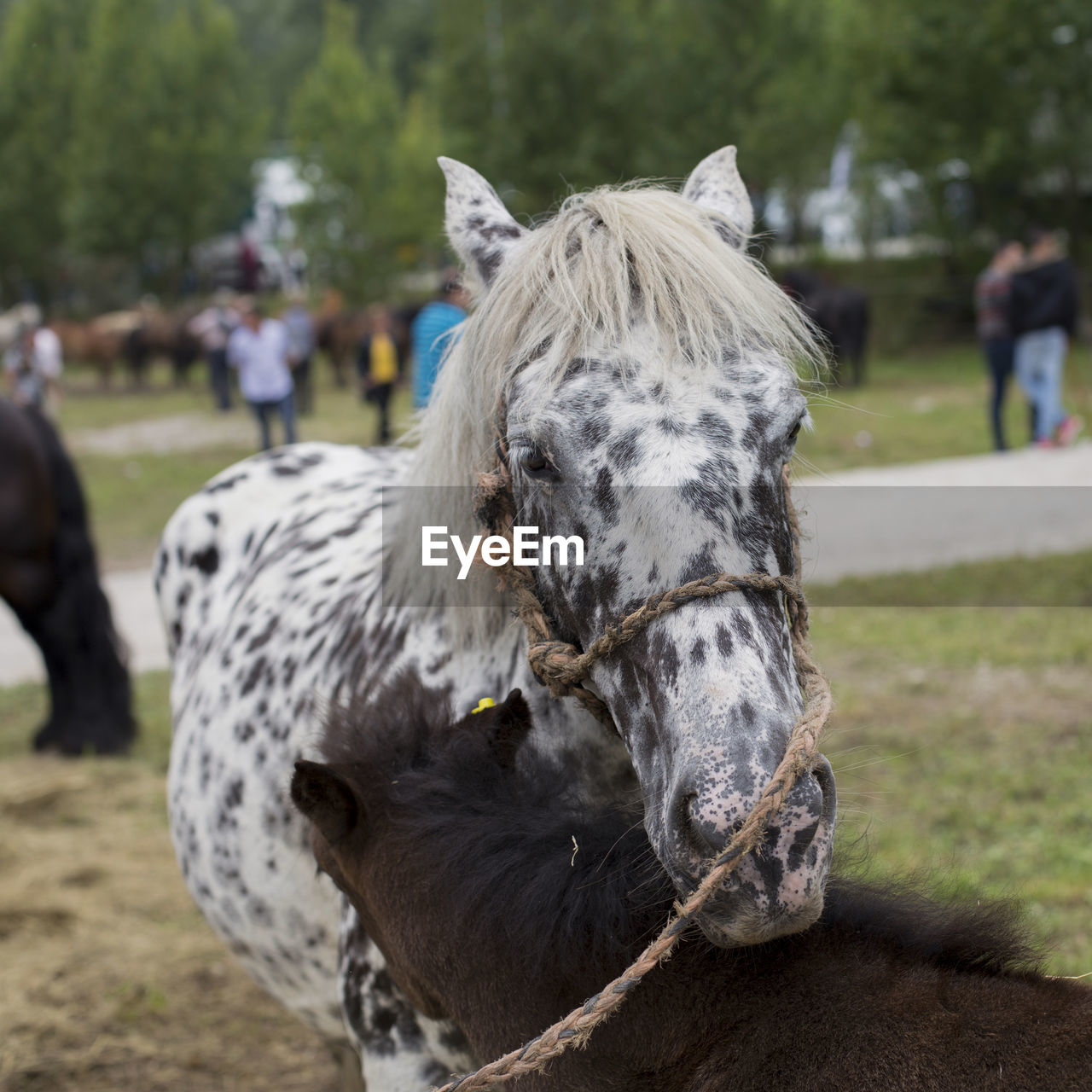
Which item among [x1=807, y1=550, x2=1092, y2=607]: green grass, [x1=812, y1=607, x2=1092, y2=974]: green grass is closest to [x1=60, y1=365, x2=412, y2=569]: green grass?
[x1=812, y1=607, x2=1092, y2=974]: green grass

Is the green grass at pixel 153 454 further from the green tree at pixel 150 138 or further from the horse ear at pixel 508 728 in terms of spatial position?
the green tree at pixel 150 138

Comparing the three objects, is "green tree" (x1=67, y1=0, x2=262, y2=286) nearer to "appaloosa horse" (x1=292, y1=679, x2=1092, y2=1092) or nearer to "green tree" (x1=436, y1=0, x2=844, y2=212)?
"green tree" (x1=436, y1=0, x2=844, y2=212)

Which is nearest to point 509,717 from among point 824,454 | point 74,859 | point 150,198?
point 74,859

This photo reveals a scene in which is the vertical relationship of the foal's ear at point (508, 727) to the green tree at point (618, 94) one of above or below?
below

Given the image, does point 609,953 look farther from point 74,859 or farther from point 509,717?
point 74,859

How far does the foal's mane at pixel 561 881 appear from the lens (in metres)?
1.48

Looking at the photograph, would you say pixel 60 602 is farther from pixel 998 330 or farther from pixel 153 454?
pixel 153 454

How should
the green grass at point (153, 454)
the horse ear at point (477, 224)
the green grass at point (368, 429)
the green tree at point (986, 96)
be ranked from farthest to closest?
the green tree at point (986, 96) < the green grass at point (368, 429) < the green grass at point (153, 454) < the horse ear at point (477, 224)

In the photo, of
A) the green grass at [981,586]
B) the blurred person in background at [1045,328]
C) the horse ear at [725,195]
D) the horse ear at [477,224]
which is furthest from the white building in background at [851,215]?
the horse ear at [477,224]

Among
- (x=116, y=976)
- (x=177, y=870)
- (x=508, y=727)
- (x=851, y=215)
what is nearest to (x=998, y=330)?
(x=177, y=870)

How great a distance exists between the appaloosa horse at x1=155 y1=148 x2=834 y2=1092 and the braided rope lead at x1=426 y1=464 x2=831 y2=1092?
2 centimetres

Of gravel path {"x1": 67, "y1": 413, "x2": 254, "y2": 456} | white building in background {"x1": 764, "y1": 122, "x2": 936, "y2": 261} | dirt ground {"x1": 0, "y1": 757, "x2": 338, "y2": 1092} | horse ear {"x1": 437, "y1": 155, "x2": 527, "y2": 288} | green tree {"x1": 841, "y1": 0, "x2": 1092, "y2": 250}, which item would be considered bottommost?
dirt ground {"x1": 0, "y1": 757, "x2": 338, "y2": 1092}

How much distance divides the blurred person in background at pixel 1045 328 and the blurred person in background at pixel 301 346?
11.2 metres

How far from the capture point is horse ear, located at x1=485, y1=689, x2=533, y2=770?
67.6 inches
